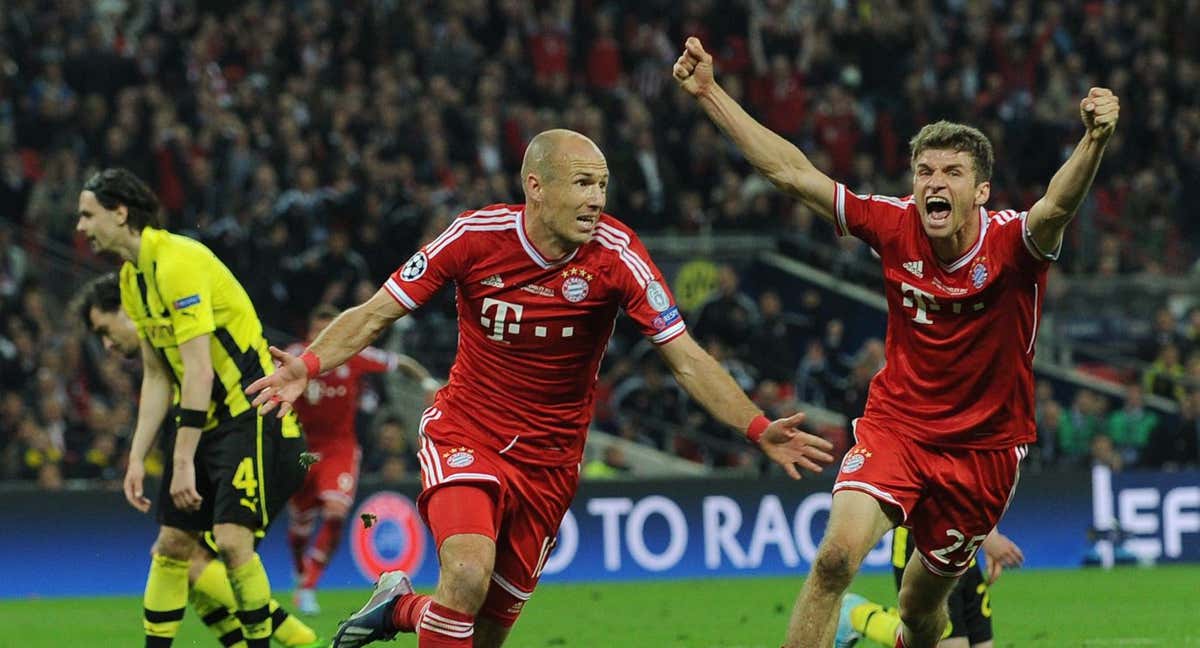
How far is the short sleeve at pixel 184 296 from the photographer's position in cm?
881

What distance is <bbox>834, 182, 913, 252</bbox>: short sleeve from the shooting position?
307 inches

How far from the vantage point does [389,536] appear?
56.7ft

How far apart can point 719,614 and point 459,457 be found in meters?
6.69

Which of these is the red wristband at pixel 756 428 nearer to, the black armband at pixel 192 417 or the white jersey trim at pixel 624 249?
the white jersey trim at pixel 624 249

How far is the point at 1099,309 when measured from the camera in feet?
76.3

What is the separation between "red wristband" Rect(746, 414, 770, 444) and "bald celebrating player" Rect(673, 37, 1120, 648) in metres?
0.58

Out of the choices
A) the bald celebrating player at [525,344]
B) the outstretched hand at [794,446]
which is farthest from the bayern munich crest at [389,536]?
the outstretched hand at [794,446]

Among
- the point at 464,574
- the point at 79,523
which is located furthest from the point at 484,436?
the point at 79,523

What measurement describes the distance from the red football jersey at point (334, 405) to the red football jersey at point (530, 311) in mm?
7097

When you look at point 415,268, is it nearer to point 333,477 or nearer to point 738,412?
point 738,412

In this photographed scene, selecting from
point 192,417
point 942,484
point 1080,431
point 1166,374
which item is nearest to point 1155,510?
point 1080,431

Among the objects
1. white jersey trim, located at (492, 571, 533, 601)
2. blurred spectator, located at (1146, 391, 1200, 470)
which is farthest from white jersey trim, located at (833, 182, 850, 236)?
blurred spectator, located at (1146, 391, 1200, 470)

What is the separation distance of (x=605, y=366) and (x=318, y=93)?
4.48 m

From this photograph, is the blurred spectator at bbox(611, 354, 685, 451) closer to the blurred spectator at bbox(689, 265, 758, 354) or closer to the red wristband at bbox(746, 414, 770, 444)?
the blurred spectator at bbox(689, 265, 758, 354)
